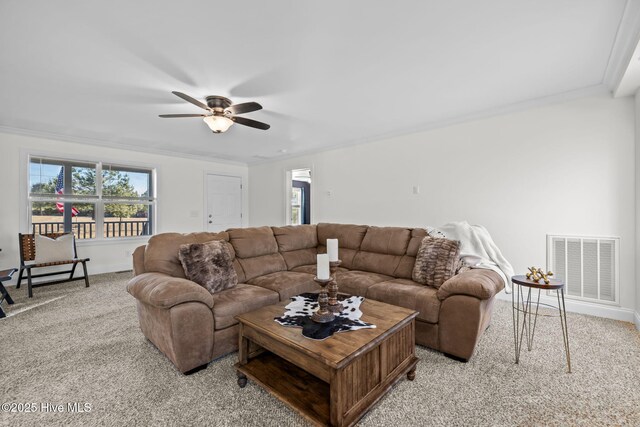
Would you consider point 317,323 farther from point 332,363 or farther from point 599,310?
point 599,310

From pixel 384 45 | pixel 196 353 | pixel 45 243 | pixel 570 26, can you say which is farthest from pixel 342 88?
pixel 45 243

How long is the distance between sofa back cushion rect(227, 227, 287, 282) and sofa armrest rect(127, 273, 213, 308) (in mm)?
899

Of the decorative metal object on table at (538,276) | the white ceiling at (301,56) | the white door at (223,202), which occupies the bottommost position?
the decorative metal object on table at (538,276)

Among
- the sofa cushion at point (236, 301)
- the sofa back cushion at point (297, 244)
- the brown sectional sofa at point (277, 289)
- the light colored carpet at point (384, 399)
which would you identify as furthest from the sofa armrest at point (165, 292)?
the sofa back cushion at point (297, 244)

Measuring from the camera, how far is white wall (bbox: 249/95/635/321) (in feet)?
9.16

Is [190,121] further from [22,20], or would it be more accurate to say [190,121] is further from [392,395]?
[392,395]

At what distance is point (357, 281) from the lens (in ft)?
9.07

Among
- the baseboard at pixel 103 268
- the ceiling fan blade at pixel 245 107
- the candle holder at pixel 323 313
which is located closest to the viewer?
the candle holder at pixel 323 313

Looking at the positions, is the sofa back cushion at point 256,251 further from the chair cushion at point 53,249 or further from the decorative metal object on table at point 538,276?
the chair cushion at point 53,249

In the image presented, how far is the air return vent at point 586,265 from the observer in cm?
283

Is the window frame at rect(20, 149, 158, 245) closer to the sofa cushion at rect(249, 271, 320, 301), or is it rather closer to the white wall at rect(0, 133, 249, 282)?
the white wall at rect(0, 133, 249, 282)

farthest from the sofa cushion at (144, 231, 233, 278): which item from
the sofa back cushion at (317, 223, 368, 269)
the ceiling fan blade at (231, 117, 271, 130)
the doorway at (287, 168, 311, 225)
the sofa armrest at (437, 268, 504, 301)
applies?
the doorway at (287, 168, 311, 225)

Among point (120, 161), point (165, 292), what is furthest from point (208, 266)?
point (120, 161)

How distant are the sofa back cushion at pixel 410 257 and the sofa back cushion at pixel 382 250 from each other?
0.13 feet
